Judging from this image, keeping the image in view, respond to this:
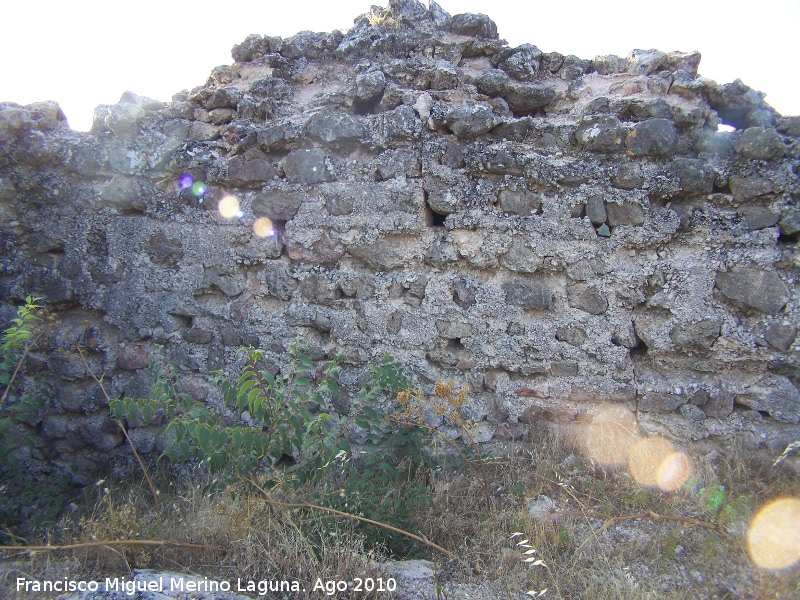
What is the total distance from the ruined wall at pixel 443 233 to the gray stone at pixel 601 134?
0.01 meters

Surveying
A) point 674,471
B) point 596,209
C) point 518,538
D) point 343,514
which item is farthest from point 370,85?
point 674,471

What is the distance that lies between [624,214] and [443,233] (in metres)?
1.02

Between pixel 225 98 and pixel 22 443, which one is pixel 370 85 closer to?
pixel 225 98

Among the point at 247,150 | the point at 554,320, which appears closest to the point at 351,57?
the point at 247,150

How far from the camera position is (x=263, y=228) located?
3.38 metres

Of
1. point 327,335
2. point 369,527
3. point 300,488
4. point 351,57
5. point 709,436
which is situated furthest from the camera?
point 351,57

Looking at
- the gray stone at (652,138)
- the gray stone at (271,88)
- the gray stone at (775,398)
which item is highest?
the gray stone at (271,88)

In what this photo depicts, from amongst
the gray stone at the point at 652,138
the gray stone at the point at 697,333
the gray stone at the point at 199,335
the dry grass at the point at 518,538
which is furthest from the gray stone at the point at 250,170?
the gray stone at the point at 697,333

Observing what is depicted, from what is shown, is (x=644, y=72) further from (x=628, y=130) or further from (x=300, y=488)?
(x=300, y=488)

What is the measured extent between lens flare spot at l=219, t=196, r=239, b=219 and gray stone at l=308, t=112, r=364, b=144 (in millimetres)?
641

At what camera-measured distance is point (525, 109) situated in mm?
3494

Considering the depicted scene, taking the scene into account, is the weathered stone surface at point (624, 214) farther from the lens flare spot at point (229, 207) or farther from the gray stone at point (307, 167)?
the lens flare spot at point (229, 207)

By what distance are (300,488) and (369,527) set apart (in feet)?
1.60

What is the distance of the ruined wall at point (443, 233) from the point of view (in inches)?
119
